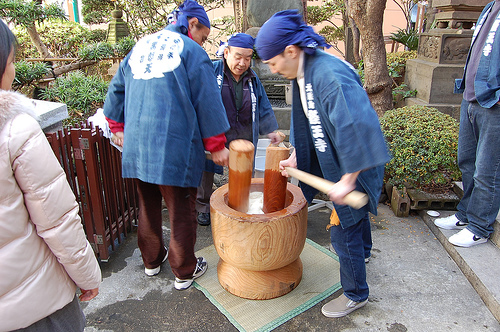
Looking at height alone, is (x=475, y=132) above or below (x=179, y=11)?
below

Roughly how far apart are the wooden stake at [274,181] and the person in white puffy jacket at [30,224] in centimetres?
151

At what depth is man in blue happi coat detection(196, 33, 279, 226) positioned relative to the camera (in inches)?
140

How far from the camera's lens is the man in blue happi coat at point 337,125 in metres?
1.96

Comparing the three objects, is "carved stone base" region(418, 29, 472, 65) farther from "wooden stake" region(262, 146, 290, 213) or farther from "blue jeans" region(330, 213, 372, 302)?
"blue jeans" region(330, 213, 372, 302)

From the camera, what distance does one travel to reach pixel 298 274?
2.93m

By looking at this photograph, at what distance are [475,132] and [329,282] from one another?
187 cm

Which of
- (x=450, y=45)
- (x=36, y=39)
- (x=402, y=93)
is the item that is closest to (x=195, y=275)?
(x=402, y=93)

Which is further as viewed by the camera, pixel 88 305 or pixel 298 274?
pixel 298 274

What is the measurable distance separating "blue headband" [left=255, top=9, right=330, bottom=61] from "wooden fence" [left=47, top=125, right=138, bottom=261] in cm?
168

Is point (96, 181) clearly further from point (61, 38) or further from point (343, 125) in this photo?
point (61, 38)

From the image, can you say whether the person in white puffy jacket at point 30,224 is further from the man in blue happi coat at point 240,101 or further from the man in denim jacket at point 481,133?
the man in denim jacket at point 481,133

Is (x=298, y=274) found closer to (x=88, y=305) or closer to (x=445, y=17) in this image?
(x=88, y=305)

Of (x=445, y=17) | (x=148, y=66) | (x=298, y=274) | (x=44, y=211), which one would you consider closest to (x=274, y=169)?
(x=298, y=274)

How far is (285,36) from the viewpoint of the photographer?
82.3 inches
